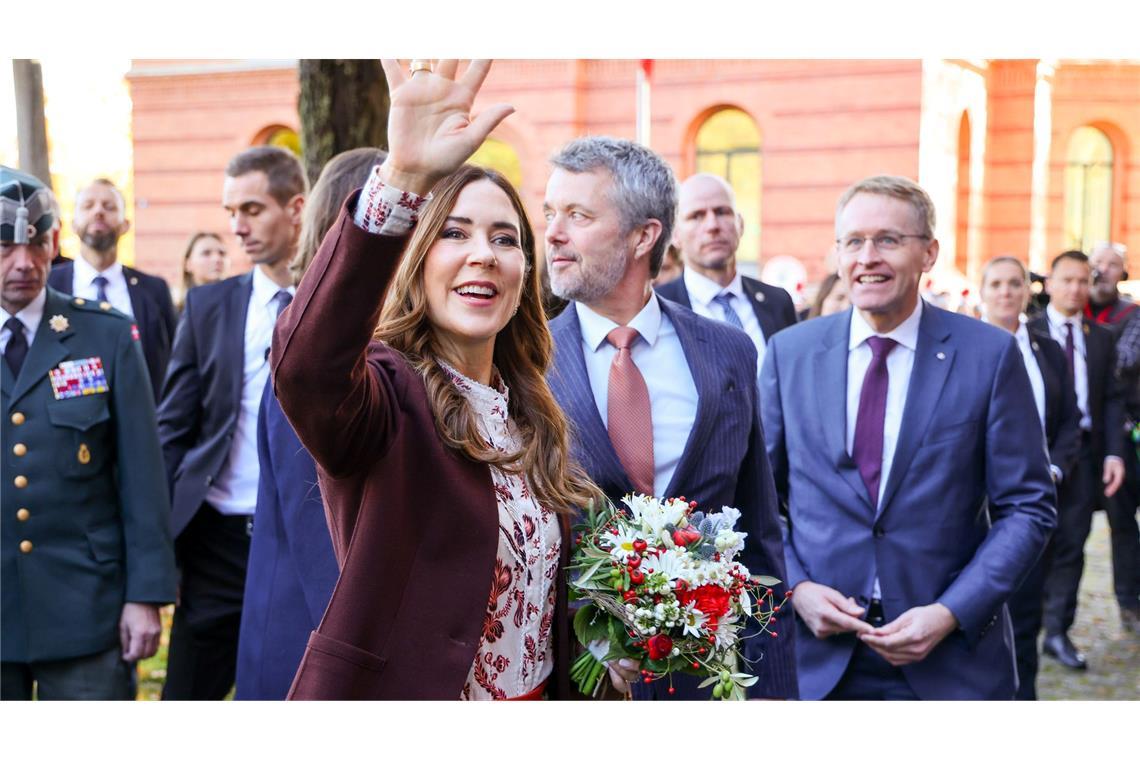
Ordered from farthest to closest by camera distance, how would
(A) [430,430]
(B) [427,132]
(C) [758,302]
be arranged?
(C) [758,302], (A) [430,430], (B) [427,132]

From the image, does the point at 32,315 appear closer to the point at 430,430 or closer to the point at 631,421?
the point at 631,421

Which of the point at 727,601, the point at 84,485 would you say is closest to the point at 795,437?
the point at 727,601

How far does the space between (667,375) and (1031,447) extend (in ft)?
4.60

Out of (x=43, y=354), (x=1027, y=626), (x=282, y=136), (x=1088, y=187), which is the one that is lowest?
(x=1027, y=626)

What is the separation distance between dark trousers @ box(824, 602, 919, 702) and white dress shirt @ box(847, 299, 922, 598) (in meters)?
0.19

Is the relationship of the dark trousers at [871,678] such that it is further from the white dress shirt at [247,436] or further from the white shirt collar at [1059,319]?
the white shirt collar at [1059,319]

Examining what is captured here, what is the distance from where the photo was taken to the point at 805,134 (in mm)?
18922

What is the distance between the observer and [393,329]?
250 cm

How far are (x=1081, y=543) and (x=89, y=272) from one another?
6842 millimetres

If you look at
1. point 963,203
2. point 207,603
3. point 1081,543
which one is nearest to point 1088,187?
point 963,203

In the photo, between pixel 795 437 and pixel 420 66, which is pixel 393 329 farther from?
pixel 795 437

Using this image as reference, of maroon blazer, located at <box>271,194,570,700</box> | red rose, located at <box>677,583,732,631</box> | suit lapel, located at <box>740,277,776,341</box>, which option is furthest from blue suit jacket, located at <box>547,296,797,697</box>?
suit lapel, located at <box>740,277,776,341</box>

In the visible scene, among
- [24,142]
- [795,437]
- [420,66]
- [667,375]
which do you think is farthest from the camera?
[24,142]

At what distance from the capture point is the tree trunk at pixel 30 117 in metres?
7.80
